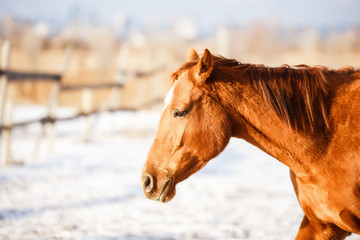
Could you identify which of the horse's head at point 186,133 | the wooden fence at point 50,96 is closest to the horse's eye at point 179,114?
the horse's head at point 186,133

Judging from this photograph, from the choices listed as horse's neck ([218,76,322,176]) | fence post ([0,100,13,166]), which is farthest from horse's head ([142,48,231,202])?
fence post ([0,100,13,166])

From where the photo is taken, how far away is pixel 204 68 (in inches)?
79.1

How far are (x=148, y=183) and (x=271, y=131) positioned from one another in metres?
0.82

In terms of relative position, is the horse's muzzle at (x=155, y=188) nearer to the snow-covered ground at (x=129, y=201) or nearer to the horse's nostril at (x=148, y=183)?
the horse's nostril at (x=148, y=183)

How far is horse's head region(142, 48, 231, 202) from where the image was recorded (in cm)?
203

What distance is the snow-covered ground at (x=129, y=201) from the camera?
3391 millimetres

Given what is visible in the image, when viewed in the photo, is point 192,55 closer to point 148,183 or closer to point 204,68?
point 204,68

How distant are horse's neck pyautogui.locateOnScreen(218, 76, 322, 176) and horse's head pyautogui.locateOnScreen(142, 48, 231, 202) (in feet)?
0.36

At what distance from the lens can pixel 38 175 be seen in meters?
5.52

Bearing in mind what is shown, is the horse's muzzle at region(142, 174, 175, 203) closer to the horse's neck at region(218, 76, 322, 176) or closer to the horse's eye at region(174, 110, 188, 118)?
the horse's eye at region(174, 110, 188, 118)

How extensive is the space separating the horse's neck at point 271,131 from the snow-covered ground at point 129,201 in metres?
1.54

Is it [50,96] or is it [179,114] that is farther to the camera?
[50,96]

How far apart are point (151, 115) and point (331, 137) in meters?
12.7

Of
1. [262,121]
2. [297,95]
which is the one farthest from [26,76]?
[297,95]
